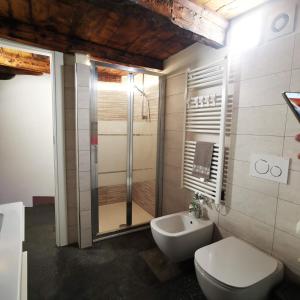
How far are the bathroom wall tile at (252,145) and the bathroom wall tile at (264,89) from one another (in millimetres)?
263

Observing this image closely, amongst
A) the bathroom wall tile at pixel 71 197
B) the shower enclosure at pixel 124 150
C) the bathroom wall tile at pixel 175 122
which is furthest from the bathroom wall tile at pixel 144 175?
the bathroom wall tile at pixel 71 197

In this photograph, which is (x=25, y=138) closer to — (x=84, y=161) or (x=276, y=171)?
(x=84, y=161)

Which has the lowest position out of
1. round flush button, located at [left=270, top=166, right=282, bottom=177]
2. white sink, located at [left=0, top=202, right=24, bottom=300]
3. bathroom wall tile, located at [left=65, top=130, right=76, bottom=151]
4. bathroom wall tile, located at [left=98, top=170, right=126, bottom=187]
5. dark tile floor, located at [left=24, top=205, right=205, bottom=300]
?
dark tile floor, located at [left=24, top=205, right=205, bottom=300]

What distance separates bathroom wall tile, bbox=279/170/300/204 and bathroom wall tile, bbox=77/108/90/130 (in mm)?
1832

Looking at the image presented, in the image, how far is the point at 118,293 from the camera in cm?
164

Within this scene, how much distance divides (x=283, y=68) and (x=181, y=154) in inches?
50.4

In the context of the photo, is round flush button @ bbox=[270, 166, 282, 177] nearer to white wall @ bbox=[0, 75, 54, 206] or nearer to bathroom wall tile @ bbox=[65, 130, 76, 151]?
bathroom wall tile @ bbox=[65, 130, 76, 151]

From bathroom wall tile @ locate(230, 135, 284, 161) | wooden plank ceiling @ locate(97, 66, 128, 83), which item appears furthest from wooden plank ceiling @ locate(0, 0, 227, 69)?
bathroom wall tile @ locate(230, 135, 284, 161)

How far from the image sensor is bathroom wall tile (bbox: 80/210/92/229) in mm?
2182

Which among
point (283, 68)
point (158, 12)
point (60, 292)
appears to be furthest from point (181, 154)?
point (60, 292)

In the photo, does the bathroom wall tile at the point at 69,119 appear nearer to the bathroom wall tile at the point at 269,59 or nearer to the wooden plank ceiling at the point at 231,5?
the wooden plank ceiling at the point at 231,5

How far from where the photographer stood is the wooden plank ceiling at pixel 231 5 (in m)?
1.44

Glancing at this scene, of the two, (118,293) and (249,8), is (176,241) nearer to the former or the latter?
(118,293)

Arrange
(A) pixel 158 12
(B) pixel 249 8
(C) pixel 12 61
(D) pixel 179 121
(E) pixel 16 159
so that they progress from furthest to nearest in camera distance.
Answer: (E) pixel 16 159 < (C) pixel 12 61 < (D) pixel 179 121 < (B) pixel 249 8 < (A) pixel 158 12
